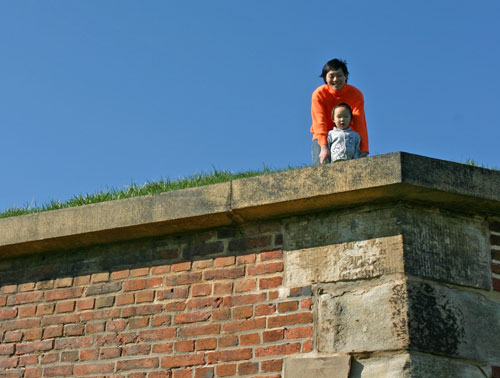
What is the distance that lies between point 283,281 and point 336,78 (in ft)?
6.73

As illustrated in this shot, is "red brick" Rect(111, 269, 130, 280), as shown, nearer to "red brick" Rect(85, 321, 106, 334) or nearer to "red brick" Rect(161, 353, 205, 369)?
"red brick" Rect(85, 321, 106, 334)

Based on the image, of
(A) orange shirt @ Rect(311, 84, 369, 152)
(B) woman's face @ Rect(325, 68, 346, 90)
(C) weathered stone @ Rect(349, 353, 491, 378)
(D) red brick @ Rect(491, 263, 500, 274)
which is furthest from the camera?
(B) woman's face @ Rect(325, 68, 346, 90)

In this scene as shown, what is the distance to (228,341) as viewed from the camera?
4.97 meters

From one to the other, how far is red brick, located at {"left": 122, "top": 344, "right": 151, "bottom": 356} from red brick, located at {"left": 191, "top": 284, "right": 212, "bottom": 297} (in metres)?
0.45

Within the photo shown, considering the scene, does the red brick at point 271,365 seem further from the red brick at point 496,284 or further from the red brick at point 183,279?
the red brick at point 496,284

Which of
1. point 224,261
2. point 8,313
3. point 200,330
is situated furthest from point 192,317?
point 8,313

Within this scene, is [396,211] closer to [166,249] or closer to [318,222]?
[318,222]

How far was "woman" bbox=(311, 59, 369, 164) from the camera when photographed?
6.18 meters

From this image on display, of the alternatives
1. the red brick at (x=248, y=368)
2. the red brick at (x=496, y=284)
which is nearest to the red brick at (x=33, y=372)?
the red brick at (x=248, y=368)

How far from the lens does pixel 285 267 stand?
5047 mm

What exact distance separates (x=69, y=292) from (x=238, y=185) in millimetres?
1479

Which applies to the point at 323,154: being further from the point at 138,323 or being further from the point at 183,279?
the point at 138,323

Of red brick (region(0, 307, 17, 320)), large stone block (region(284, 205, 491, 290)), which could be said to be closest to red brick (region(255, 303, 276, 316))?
large stone block (region(284, 205, 491, 290))

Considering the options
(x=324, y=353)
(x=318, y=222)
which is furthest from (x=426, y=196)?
(x=324, y=353)
